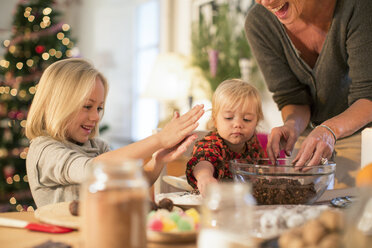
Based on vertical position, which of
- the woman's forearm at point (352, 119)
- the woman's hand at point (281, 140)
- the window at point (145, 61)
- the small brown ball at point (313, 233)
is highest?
the window at point (145, 61)

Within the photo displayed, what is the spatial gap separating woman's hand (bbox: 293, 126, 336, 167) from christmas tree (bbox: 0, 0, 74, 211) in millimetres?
3402

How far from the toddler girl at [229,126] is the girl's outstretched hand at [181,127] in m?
0.27

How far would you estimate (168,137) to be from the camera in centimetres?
113

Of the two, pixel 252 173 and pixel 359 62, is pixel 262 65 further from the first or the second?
pixel 252 173

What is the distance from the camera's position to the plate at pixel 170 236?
0.70 meters

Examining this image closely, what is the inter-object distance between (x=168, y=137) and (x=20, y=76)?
3.39 meters

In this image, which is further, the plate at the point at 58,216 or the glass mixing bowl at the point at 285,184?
the glass mixing bowl at the point at 285,184

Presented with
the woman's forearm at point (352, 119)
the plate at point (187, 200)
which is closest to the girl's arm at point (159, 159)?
the plate at point (187, 200)

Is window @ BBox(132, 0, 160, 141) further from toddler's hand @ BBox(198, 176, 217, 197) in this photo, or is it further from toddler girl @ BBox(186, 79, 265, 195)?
toddler's hand @ BBox(198, 176, 217, 197)

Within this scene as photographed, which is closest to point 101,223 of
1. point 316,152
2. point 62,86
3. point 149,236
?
point 149,236

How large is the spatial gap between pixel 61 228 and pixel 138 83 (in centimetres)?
547

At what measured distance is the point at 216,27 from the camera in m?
3.88

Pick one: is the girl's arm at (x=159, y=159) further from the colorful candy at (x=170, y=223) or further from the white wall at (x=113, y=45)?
the white wall at (x=113, y=45)

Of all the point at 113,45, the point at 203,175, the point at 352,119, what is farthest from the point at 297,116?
the point at 113,45
